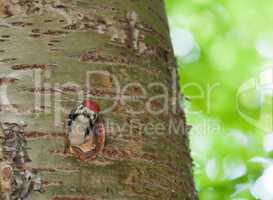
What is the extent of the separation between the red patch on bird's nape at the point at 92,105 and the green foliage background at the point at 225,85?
1.63 metres

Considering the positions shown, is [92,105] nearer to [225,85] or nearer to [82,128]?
[82,128]

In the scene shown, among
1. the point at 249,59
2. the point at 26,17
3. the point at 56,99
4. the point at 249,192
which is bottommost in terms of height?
the point at 249,192

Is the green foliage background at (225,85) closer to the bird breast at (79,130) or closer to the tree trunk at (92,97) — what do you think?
the tree trunk at (92,97)

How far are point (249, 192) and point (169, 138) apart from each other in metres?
1.66

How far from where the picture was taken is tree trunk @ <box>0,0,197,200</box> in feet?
2.57

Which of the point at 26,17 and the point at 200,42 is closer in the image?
the point at 26,17

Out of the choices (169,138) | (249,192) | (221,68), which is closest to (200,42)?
(221,68)

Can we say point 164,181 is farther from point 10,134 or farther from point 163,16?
point 163,16

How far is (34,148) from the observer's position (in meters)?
0.79

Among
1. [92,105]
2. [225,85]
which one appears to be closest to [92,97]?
[92,105]

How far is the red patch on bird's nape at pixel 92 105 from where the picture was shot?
82 centimetres

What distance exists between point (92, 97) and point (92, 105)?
0.07 feet

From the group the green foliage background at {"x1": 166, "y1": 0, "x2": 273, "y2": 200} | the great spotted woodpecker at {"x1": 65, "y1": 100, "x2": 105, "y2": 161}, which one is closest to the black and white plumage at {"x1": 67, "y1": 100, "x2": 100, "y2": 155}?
the great spotted woodpecker at {"x1": 65, "y1": 100, "x2": 105, "y2": 161}

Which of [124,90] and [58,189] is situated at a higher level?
[124,90]
